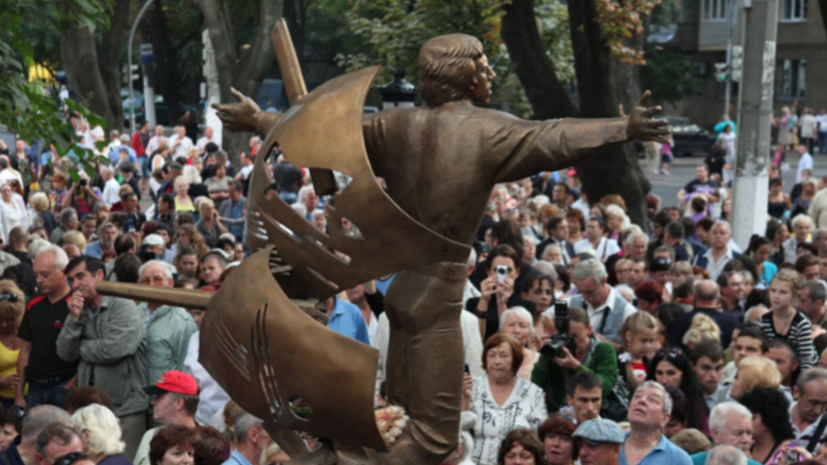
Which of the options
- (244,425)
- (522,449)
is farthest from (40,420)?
(522,449)

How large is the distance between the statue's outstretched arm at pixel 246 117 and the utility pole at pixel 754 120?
1321 centimetres

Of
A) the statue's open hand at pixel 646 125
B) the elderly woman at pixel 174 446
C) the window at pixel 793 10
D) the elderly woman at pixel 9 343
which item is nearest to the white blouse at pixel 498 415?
the elderly woman at pixel 174 446

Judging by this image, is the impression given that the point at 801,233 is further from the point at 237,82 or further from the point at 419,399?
the point at 237,82

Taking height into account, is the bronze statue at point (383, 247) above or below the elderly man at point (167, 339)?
above

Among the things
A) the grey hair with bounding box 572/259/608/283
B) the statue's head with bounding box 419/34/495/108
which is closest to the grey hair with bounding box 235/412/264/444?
the statue's head with bounding box 419/34/495/108

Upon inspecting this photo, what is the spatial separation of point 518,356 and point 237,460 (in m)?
2.08

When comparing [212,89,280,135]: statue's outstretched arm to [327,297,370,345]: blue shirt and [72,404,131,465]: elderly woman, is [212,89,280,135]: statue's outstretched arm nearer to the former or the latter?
[72,404,131,465]: elderly woman

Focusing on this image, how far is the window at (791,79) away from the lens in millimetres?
59906

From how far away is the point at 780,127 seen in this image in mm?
49219

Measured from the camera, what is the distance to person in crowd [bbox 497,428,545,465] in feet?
27.1

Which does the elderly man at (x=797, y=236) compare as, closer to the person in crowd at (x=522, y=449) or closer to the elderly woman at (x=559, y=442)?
the elderly woman at (x=559, y=442)

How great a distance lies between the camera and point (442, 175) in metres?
6.26

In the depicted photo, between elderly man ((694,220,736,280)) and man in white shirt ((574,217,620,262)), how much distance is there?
2.94 ft

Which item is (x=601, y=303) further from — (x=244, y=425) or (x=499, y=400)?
(x=244, y=425)
